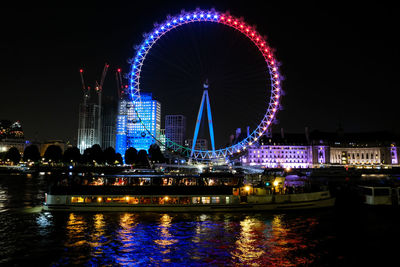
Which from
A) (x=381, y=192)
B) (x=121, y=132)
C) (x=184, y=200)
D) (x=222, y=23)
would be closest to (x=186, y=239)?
(x=184, y=200)

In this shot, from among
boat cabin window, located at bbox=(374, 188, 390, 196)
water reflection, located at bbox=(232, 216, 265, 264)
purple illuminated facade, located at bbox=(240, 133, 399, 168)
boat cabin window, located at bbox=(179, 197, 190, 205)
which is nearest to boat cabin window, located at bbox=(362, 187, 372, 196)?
boat cabin window, located at bbox=(374, 188, 390, 196)

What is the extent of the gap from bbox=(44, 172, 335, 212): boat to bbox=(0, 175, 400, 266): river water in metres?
1.00

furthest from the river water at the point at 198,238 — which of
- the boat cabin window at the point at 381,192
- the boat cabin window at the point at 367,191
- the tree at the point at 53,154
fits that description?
the tree at the point at 53,154

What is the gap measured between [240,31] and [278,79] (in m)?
9.15

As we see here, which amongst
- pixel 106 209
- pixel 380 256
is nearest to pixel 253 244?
pixel 380 256

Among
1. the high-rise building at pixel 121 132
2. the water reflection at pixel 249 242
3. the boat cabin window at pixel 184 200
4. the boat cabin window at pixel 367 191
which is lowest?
the water reflection at pixel 249 242

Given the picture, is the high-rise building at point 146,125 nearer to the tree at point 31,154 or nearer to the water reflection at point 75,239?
the tree at point 31,154

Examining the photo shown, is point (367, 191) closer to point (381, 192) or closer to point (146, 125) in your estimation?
point (381, 192)

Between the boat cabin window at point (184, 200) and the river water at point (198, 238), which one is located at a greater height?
the boat cabin window at point (184, 200)

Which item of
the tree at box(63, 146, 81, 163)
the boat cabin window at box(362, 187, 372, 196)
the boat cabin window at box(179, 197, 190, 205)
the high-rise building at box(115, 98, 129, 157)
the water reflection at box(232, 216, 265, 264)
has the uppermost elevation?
the high-rise building at box(115, 98, 129, 157)

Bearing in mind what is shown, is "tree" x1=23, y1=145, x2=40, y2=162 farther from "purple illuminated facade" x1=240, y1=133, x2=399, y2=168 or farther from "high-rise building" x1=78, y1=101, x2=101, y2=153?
"high-rise building" x1=78, y1=101, x2=101, y2=153

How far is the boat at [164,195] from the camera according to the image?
2789 centimetres

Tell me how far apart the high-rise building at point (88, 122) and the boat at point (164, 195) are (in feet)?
550

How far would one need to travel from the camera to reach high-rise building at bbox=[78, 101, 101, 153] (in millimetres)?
189875
